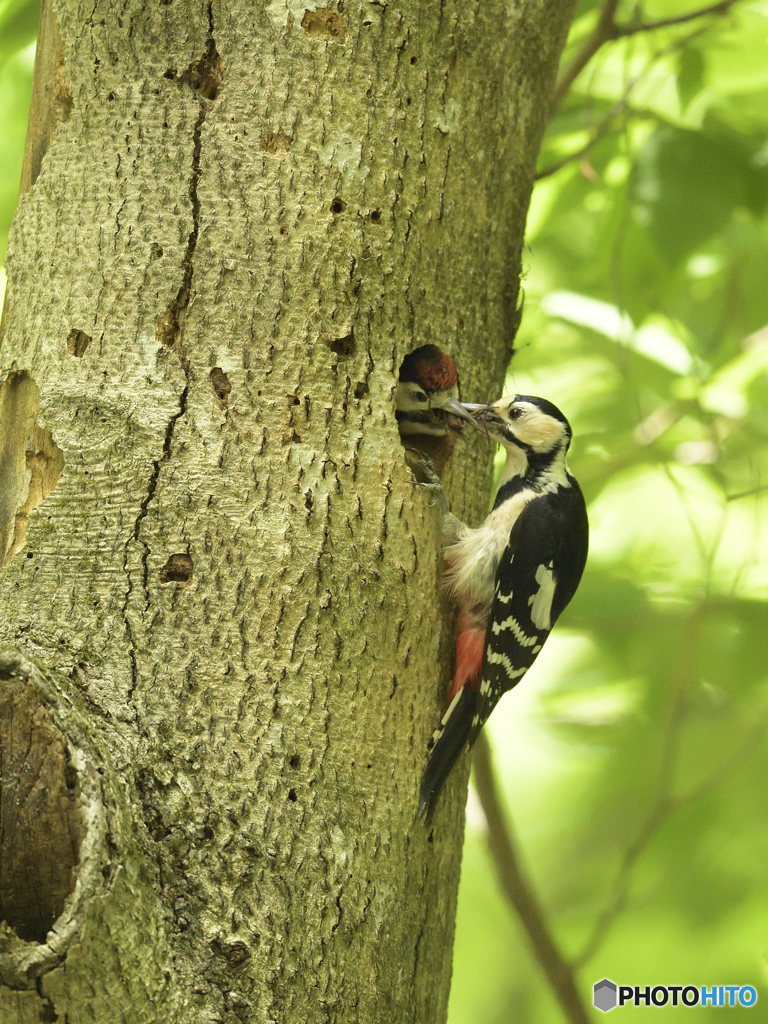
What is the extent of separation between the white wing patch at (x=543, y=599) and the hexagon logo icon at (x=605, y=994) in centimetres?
188

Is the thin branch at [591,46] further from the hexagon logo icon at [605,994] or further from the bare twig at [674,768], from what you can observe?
the hexagon logo icon at [605,994]

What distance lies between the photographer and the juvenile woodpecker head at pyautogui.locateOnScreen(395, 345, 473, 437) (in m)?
2.50

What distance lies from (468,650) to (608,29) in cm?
202

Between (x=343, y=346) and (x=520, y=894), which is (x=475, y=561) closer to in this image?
(x=343, y=346)

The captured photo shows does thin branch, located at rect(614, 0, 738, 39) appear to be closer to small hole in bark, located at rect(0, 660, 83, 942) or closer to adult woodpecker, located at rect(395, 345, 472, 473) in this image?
adult woodpecker, located at rect(395, 345, 472, 473)

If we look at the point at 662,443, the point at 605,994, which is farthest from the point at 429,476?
the point at 605,994

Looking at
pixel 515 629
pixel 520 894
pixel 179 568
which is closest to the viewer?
pixel 179 568

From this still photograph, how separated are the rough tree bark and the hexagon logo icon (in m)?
1.97

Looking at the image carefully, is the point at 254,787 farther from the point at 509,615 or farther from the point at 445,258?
the point at 445,258

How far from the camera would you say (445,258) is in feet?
7.86

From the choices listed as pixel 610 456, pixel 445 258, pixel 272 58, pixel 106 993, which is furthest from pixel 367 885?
pixel 610 456

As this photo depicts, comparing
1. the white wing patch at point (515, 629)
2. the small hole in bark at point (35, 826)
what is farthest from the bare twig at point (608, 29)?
the small hole in bark at point (35, 826)

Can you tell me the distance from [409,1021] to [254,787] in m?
0.62

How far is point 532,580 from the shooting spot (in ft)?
9.16
